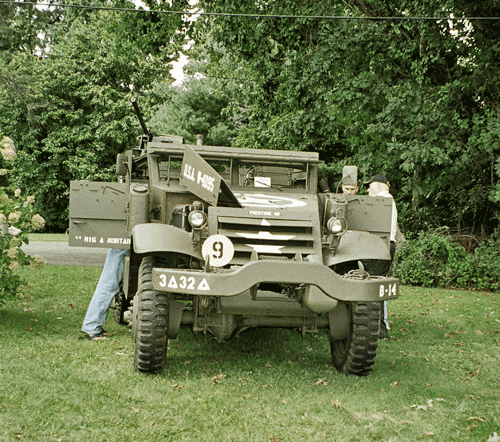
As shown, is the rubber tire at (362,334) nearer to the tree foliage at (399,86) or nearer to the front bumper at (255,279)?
the front bumper at (255,279)

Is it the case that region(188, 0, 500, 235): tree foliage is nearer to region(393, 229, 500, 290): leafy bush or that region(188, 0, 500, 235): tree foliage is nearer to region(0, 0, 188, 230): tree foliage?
region(393, 229, 500, 290): leafy bush

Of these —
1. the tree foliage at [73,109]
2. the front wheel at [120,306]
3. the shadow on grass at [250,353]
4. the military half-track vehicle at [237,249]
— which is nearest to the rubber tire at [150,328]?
the military half-track vehicle at [237,249]

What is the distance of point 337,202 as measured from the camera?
6016mm

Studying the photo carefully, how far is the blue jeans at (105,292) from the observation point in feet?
21.2

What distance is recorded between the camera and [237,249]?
5125mm

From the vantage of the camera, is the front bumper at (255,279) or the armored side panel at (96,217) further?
the armored side panel at (96,217)

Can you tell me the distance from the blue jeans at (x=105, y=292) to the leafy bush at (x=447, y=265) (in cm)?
789

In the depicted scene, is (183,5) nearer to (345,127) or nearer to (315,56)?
(315,56)

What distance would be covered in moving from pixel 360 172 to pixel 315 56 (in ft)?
8.78

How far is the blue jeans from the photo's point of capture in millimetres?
6469

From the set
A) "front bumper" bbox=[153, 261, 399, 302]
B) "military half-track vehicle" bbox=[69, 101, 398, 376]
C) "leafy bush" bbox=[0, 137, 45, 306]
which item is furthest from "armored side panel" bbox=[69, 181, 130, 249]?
"front bumper" bbox=[153, 261, 399, 302]

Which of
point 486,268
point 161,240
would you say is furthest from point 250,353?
point 486,268

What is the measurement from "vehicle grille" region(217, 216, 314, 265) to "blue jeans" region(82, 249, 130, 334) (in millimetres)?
1732

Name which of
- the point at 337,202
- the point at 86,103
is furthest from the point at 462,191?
the point at 86,103
